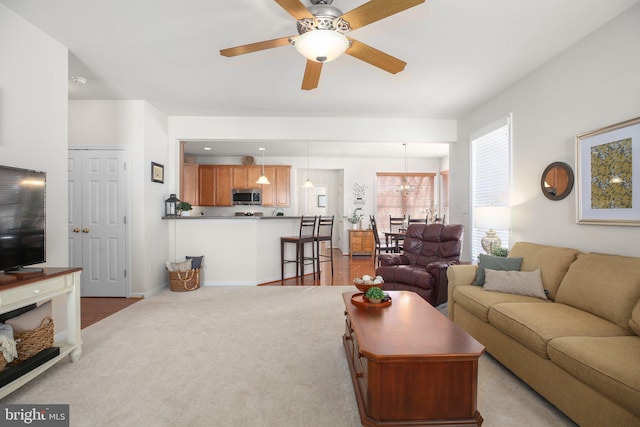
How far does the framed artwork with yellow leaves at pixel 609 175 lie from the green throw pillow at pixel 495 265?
2.04 feet

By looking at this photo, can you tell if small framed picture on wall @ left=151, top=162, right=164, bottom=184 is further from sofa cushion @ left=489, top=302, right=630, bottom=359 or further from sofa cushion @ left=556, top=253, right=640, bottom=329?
sofa cushion @ left=556, top=253, right=640, bottom=329

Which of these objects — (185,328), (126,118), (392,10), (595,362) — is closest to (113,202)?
(126,118)

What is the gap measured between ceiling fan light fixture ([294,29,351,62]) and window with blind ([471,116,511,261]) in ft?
9.11

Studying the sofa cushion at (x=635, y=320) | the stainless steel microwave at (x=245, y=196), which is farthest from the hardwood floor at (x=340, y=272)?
the sofa cushion at (x=635, y=320)

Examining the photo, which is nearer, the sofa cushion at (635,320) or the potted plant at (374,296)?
the sofa cushion at (635,320)

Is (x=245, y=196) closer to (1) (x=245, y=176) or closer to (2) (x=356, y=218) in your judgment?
(1) (x=245, y=176)

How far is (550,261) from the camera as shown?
111 inches

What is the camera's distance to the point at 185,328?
328 cm

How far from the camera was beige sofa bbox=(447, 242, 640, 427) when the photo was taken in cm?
154

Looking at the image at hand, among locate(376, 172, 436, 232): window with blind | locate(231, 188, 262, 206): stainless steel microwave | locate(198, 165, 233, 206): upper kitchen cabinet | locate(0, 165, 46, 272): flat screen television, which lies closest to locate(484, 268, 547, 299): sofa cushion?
locate(0, 165, 46, 272): flat screen television

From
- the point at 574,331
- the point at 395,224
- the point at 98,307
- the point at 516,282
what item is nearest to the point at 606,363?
the point at 574,331

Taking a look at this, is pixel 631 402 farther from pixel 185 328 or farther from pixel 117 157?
pixel 117 157

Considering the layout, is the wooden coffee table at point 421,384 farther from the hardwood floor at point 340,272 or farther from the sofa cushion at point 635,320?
the hardwood floor at point 340,272

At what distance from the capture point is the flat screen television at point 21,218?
2086 mm
